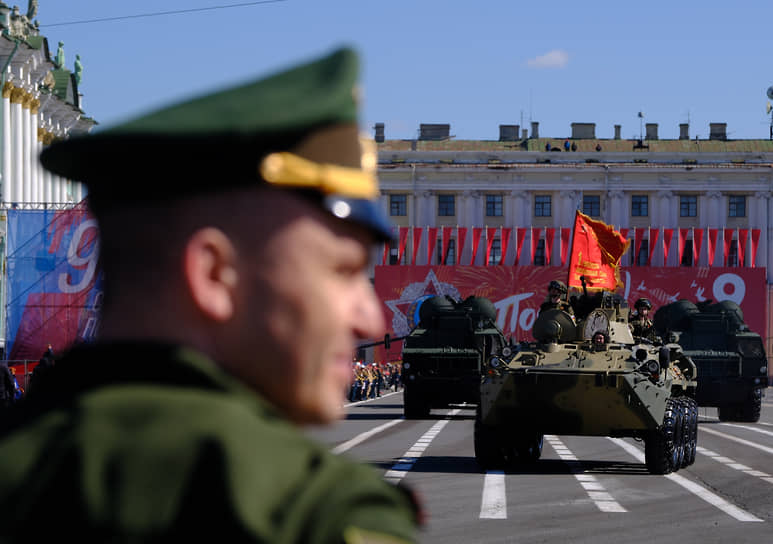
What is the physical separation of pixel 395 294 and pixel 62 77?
28.3 m

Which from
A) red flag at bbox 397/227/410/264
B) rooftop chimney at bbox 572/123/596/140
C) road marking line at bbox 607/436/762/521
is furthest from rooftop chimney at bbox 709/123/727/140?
road marking line at bbox 607/436/762/521

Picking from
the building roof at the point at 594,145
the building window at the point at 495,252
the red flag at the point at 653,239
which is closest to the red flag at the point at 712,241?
the red flag at the point at 653,239

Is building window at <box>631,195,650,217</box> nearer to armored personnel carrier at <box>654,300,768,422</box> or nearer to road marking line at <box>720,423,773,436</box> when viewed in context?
armored personnel carrier at <box>654,300,768,422</box>

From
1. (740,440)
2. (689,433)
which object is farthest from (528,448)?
(740,440)

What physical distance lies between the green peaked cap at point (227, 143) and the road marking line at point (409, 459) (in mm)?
15743

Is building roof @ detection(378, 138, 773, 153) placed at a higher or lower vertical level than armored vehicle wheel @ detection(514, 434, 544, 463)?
higher

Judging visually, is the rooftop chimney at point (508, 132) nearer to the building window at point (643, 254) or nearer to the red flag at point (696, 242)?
the building window at point (643, 254)

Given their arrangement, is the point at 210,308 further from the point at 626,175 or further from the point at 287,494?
the point at 626,175

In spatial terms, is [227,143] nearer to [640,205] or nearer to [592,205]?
[592,205]

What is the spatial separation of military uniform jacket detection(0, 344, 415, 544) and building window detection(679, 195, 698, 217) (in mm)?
94734

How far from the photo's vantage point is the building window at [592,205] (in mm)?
95000

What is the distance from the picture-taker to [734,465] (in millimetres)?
22219

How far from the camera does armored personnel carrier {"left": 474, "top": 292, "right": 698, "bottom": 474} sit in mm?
20047

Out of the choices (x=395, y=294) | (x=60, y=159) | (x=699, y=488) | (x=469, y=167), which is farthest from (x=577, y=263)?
(x=469, y=167)
